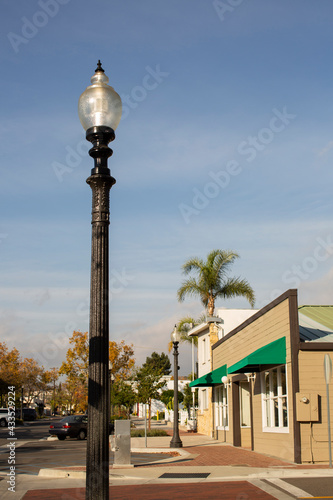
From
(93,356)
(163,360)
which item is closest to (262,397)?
(93,356)

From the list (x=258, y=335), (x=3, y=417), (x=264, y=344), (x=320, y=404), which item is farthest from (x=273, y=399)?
(x=3, y=417)

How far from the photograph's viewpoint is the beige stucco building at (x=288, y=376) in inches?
580

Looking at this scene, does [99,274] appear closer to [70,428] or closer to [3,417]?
[70,428]

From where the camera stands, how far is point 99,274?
5582 mm

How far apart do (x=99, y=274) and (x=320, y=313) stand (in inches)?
660

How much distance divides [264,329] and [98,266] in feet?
44.8

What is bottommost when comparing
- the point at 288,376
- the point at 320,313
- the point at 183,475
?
the point at 183,475

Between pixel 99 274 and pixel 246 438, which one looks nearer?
pixel 99 274

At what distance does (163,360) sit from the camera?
107375 mm

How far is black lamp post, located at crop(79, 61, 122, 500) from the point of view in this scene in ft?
16.8

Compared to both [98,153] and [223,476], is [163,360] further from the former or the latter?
[98,153]

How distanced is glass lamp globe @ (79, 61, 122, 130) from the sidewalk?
7.05 m

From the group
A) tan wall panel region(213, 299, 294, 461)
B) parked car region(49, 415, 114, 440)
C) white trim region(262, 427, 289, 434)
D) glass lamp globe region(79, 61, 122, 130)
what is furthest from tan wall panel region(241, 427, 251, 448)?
glass lamp globe region(79, 61, 122, 130)

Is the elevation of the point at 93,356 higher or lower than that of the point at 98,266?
lower
